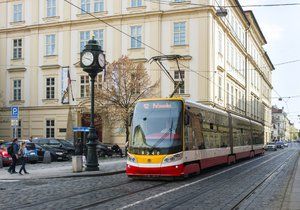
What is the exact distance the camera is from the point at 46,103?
186ft

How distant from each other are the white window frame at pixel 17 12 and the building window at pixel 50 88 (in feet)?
28.7

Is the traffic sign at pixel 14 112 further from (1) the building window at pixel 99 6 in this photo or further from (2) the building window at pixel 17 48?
(2) the building window at pixel 17 48

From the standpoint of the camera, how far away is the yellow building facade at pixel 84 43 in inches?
1967

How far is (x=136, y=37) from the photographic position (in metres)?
52.6

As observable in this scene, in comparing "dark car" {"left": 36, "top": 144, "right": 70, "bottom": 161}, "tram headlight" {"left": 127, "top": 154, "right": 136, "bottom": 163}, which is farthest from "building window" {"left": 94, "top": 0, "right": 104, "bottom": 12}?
"tram headlight" {"left": 127, "top": 154, "right": 136, "bottom": 163}

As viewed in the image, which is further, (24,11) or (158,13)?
(24,11)

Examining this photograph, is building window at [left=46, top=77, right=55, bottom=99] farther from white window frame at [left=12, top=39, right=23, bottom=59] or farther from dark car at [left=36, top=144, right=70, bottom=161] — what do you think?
dark car at [left=36, top=144, right=70, bottom=161]

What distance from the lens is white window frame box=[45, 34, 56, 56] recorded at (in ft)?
187

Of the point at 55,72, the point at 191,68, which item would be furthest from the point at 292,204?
the point at 55,72

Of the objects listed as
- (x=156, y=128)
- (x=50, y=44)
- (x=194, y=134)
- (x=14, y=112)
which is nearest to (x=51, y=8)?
(x=50, y=44)

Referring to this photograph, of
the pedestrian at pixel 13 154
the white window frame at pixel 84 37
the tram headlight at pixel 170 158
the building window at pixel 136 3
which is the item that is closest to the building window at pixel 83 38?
the white window frame at pixel 84 37

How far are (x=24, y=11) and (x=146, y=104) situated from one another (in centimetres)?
4335

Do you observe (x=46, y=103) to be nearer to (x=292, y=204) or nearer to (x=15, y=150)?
(x=15, y=150)

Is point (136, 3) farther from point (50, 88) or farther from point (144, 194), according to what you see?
point (144, 194)
